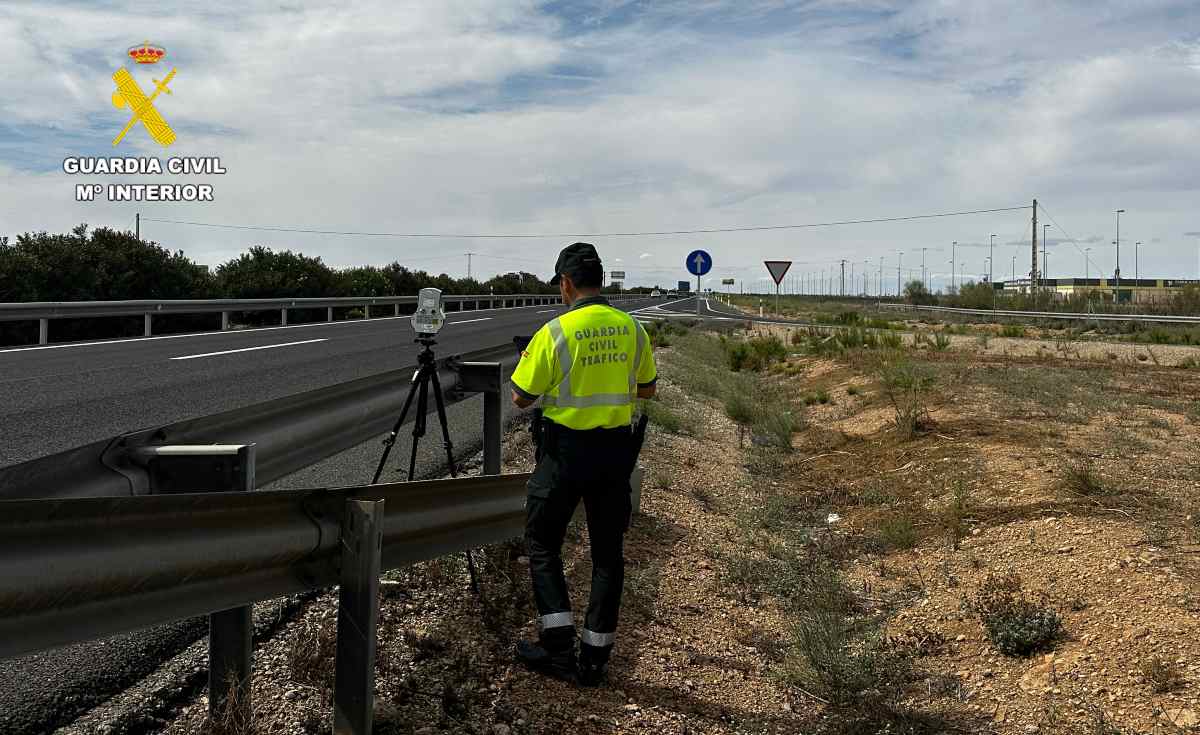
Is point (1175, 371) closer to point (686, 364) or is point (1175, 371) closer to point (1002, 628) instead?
point (686, 364)

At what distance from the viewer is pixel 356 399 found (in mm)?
4348

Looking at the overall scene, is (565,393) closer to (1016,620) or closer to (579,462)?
(579,462)

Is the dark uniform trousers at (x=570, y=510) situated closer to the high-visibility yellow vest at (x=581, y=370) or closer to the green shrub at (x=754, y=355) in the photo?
the high-visibility yellow vest at (x=581, y=370)

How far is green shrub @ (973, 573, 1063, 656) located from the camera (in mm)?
5098

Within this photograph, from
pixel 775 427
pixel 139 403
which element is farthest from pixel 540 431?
pixel 775 427

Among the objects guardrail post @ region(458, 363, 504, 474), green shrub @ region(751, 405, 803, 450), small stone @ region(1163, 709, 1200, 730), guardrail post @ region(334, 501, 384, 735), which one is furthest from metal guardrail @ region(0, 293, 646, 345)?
guardrail post @ region(334, 501, 384, 735)

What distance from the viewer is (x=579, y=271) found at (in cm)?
445

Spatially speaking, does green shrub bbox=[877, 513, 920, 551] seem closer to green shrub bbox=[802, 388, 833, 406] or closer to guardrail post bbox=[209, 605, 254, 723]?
guardrail post bbox=[209, 605, 254, 723]

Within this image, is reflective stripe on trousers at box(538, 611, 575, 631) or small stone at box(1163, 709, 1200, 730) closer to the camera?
→ small stone at box(1163, 709, 1200, 730)

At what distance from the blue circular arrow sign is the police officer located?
24.9 metres

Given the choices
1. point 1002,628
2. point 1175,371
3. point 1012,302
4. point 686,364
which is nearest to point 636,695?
point 1002,628

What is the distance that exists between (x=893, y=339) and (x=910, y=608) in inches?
760

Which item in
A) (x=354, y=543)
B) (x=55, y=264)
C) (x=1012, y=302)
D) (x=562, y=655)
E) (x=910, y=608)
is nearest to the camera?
(x=354, y=543)

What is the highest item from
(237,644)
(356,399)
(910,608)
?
(356,399)
